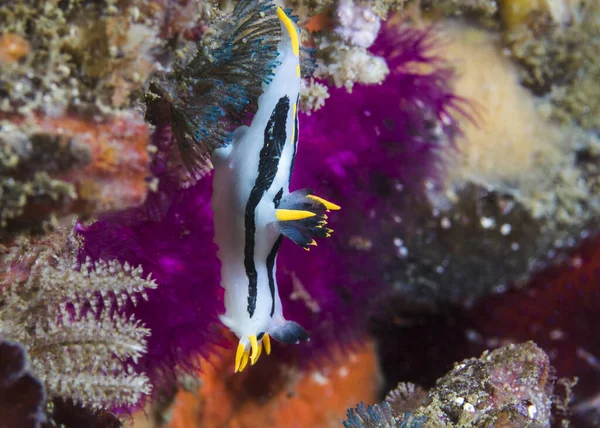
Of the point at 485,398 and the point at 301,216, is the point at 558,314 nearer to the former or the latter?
the point at 485,398

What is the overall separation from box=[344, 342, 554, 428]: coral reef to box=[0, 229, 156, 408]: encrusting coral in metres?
0.71

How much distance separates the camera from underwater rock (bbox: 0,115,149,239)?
1.01m

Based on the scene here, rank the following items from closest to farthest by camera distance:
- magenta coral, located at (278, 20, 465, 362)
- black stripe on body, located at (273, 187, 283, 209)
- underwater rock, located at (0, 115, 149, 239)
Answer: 1. underwater rock, located at (0, 115, 149, 239)
2. black stripe on body, located at (273, 187, 283, 209)
3. magenta coral, located at (278, 20, 465, 362)

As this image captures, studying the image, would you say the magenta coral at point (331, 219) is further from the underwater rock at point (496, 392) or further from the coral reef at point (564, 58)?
the underwater rock at point (496, 392)

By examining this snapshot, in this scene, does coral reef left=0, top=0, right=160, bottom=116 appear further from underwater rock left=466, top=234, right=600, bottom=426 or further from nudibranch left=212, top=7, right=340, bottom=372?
underwater rock left=466, top=234, right=600, bottom=426

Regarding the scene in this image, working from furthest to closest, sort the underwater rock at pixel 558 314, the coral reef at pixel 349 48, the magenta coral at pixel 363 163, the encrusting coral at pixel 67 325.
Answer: the underwater rock at pixel 558 314 < the magenta coral at pixel 363 163 < the coral reef at pixel 349 48 < the encrusting coral at pixel 67 325

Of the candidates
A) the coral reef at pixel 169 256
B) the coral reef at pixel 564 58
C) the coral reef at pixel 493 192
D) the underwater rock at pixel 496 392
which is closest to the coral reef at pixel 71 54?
the coral reef at pixel 169 256

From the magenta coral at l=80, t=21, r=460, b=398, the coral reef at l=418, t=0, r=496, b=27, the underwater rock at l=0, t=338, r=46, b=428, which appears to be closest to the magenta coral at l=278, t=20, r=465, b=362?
the magenta coral at l=80, t=21, r=460, b=398

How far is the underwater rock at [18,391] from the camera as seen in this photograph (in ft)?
3.51

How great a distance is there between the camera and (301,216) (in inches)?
59.1

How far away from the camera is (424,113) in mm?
2320

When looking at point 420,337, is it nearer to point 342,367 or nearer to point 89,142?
point 342,367

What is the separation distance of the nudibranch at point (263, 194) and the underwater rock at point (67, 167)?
45 centimetres

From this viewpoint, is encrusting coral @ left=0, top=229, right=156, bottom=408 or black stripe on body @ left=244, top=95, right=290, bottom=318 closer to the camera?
encrusting coral @ left=0, top=229, right=156, bottom=408
